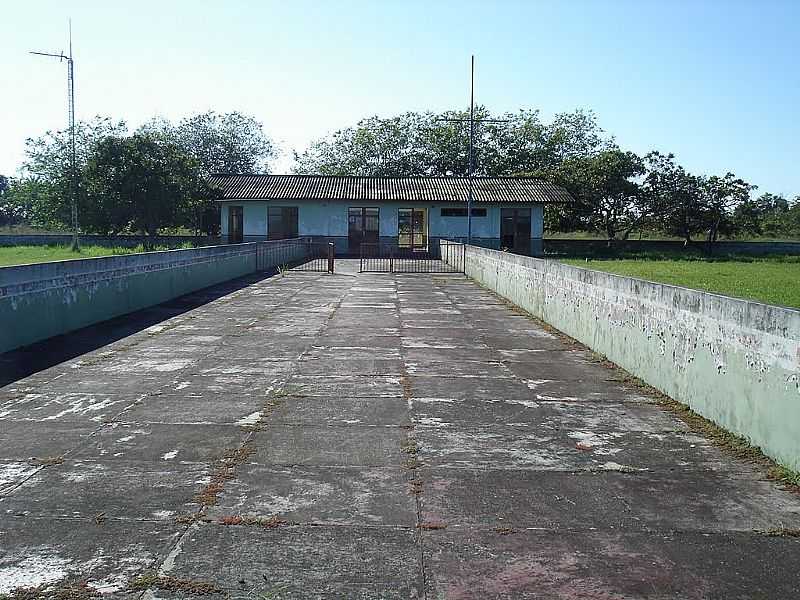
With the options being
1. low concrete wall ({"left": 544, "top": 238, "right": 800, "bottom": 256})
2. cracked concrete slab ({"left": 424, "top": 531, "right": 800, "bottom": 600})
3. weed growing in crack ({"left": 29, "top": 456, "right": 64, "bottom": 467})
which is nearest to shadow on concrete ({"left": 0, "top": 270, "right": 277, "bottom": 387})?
weed growing in crack ({"left": 29, "top": 456, "right": 64, "bottom": 467})

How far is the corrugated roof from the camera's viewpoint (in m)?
43.0

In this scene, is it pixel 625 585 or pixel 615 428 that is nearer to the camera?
pixel 625 585

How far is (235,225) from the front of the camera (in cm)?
4534

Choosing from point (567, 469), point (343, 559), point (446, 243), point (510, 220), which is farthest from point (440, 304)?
point (510, 220)

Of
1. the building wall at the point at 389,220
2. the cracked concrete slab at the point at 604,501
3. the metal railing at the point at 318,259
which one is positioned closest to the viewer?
the cracked concrete slab at the point at 604,501

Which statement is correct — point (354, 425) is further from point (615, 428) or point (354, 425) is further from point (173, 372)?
point (173, 372)

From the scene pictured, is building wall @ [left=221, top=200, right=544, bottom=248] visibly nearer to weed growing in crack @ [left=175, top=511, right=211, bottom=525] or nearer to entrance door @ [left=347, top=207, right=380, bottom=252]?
entrance door @ [left=347, top=207, right=380, bottom=252]

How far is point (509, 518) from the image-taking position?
4.52 m

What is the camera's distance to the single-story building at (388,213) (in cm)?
4316

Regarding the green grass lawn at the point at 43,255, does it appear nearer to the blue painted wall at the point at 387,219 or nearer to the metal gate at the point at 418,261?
the blue painted wall at the point at 387,219

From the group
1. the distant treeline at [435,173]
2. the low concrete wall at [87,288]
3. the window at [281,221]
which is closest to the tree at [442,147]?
the distant treeline at [435,173]

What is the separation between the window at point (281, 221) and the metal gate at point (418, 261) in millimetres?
4746

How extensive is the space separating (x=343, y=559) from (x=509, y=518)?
1.07m

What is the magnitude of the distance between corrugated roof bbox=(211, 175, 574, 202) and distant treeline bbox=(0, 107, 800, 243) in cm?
305
